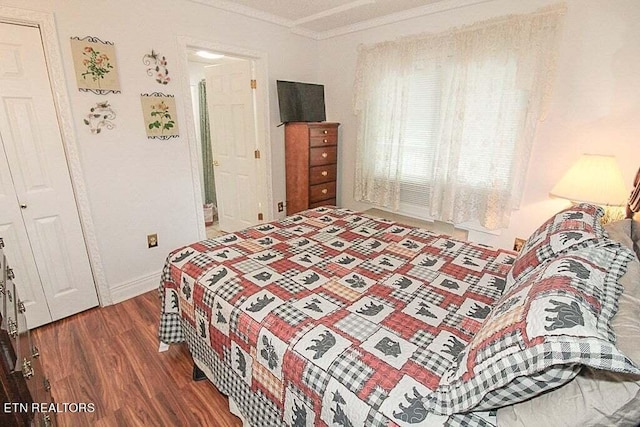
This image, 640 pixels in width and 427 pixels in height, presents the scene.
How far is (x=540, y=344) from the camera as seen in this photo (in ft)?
2.43

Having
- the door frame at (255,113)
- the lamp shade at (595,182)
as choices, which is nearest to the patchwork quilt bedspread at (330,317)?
the lamp shade at (595,182)

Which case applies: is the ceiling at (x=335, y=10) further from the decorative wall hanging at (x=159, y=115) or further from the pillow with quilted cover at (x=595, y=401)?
the pillow with quilted cover at (x=595, y=401)

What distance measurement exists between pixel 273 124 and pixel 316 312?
9.19ft

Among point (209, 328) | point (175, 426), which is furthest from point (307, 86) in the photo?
point (175, 426)

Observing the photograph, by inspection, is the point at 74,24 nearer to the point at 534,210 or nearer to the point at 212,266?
the point at 212,266

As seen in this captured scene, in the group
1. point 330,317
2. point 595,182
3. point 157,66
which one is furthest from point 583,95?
point 157,66

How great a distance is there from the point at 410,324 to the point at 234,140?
10.6 feet

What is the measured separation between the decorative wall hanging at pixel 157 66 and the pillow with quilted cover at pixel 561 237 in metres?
2.93

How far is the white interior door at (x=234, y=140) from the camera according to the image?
356 centimetres

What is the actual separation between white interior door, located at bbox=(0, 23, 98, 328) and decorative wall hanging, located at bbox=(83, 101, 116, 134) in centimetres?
20

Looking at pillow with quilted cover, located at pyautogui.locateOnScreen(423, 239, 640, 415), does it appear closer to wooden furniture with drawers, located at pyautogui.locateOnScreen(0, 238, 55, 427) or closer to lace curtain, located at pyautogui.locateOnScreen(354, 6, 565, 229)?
wooden furniture with drawers, located at pyautogui.locateOnScreen(0, 238, 55, 427)

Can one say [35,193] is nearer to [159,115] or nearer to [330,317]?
[159,115]

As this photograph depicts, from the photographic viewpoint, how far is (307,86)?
3.69 metres

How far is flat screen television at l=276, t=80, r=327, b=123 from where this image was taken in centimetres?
347
